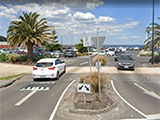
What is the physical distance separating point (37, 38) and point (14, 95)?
45.3ft

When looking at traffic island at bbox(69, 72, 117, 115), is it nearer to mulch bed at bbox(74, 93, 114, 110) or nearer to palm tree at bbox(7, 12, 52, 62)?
mulch bed at bbox(74, 93, 114, 110)

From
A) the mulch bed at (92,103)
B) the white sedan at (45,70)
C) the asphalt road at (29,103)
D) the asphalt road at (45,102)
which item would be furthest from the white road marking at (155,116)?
the white sedan at (45,70)

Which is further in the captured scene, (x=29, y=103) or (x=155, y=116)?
(x=29, y=103)

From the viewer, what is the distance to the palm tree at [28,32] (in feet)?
73.2

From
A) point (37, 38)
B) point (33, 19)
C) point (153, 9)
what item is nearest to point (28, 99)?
point (37, 38)

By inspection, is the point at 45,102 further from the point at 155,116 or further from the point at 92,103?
the point at 155,116

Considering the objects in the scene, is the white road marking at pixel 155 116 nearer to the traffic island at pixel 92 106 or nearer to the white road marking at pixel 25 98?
the traffic island at pixel 92 106

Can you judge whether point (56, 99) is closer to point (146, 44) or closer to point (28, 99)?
point (28, 99)

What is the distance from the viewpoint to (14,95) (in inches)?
386

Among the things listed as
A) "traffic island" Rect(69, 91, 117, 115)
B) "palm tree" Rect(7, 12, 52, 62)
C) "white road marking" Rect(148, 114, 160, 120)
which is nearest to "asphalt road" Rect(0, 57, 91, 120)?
"traffic island" Rect(69, 91, 117, 115)

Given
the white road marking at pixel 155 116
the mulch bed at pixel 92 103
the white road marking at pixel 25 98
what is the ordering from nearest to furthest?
1. the white road marking at pixel 155 116
2. the mulch bed at pixel 92 103
3. the white road marking at pixel 25 98

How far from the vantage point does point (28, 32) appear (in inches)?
894

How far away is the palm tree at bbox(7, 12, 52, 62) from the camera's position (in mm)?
22297

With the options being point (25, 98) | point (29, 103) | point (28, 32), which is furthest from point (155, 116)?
point (28, 32)
